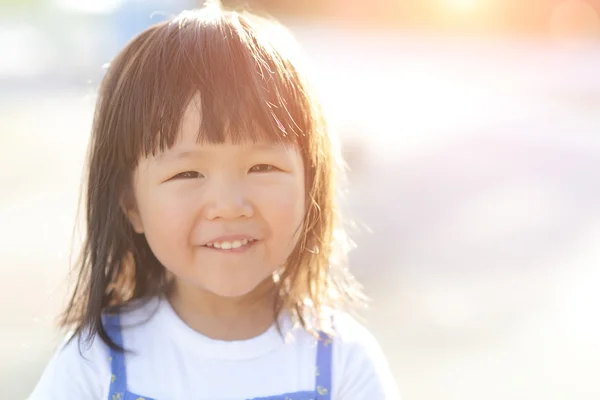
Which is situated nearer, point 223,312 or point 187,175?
point 187,175

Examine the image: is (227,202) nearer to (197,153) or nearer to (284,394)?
(197,153)

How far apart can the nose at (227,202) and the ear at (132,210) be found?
19 cm

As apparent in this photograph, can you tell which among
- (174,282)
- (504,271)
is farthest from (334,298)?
(504,271)

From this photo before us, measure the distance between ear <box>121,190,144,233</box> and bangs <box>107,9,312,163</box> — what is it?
0.09 meters

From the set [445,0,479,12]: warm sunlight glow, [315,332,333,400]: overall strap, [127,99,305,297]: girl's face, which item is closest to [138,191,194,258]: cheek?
[127,99,305,297]: girl's face

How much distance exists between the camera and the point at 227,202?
4.76 feet

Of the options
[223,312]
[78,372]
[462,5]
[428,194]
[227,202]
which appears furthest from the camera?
[462,5]

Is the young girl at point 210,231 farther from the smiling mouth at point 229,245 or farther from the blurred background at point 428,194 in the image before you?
the blurred background at point 428,194

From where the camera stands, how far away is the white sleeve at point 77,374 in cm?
154

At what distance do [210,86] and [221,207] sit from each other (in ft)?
0.66

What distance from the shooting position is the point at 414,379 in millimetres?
2670

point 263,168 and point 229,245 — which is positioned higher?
point 263,168

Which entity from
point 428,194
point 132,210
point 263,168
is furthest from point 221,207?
point 428,194

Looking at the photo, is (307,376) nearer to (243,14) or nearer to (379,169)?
(243,14)
